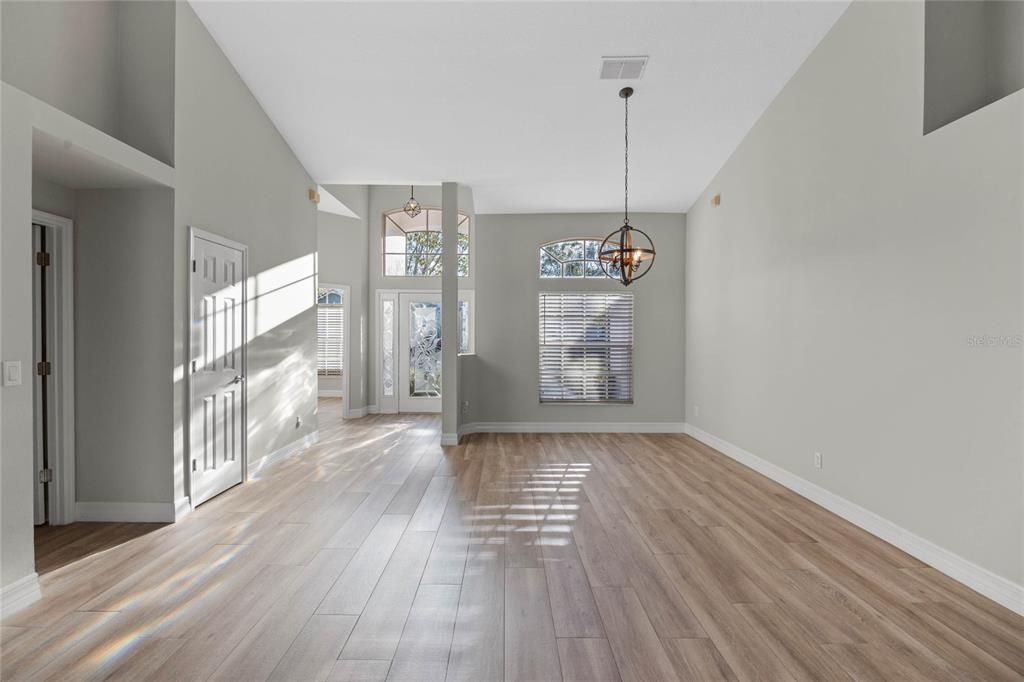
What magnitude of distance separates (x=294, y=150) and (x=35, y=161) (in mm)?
2814

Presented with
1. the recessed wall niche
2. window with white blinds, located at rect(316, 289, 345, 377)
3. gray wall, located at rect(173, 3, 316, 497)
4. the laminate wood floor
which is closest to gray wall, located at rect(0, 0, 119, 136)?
gray wall, located at rect(173, 3, 316, 497)

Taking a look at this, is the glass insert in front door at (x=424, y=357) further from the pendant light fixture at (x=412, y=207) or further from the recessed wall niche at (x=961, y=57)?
the recessed wall niche at (x=961, y=57)

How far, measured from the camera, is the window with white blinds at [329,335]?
959cm

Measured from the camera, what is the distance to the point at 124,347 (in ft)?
11.8

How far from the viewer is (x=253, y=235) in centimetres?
484

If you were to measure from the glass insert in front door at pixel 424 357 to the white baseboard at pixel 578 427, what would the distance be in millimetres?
1870

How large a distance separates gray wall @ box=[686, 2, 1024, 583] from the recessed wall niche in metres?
0.07

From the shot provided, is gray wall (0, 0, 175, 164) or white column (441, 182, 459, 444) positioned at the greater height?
gray wall (0, 0, 175, 164)

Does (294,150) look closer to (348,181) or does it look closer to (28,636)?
(348,181)

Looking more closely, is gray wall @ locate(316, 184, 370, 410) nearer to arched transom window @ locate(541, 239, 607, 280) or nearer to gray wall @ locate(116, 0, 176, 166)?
arched transom window @ locate(541, 239, 607, 280)

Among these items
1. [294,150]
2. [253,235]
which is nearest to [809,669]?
[253,235]

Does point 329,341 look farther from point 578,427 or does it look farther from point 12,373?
point 12,373

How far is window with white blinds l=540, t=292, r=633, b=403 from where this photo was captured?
734 cm

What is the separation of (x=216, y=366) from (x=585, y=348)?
4.60 metres
